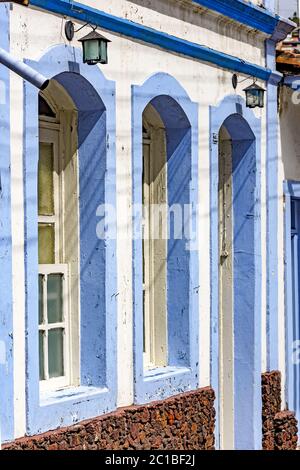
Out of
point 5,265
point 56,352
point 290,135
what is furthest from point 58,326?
point 290,135

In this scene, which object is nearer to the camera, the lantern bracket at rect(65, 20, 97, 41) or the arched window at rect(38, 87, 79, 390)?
the lantern bracket at rect(65, 20, 97, 41)

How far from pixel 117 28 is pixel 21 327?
2558mm

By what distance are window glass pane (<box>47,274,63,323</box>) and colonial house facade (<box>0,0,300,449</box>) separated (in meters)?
0.01

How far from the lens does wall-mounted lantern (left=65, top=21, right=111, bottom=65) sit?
27.0 ft

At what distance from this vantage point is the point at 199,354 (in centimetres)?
1030

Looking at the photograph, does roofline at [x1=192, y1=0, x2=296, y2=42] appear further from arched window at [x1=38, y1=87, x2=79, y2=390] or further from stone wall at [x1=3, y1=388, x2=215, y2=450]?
stone wall at [x1=3, y1=388, x2=215, y2=450]

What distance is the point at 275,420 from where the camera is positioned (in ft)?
39.0

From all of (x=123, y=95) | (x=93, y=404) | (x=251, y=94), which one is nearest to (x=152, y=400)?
(x=93, y=404)

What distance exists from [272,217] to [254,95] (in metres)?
1.36

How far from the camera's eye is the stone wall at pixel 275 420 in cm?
1166

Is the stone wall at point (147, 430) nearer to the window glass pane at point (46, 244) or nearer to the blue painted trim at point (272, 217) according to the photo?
the window glass pane at point (46, 244)

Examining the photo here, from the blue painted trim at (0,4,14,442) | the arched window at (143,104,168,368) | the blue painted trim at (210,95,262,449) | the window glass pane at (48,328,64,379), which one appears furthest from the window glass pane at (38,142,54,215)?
the blue painted trim at (210,95,262,449)

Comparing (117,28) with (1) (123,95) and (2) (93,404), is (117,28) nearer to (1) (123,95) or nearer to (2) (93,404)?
(1) (123,95)

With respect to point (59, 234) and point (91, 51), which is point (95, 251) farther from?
point (91, 51)
